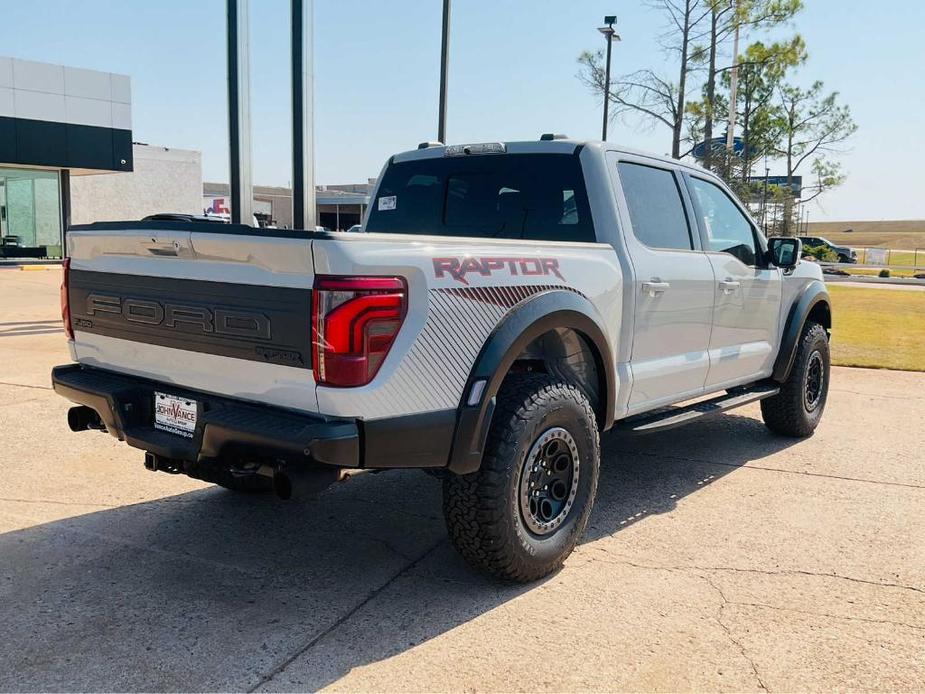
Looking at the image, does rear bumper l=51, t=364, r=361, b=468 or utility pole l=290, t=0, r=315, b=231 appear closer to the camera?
rear bumper l=51, t=364, r=361, b=468

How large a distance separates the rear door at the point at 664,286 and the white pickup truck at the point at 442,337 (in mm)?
17

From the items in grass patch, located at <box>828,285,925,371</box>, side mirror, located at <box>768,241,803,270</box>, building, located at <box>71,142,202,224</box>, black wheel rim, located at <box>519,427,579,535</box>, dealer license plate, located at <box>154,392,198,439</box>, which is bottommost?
grass patch, located at <box>828,285,925,371</box>

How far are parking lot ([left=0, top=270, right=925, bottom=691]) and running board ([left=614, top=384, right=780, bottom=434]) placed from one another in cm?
50

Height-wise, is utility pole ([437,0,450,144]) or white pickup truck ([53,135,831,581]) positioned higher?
utility pole ([437,0,450,144])

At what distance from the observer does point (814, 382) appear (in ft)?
22.3

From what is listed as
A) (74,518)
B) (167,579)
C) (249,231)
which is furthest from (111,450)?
(249,231)

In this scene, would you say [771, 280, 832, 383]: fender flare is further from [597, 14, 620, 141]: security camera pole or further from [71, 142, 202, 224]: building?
[71, 142, 202, 224]: building

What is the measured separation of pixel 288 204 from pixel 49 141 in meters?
35.3

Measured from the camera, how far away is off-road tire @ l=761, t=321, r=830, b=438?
21.0ft

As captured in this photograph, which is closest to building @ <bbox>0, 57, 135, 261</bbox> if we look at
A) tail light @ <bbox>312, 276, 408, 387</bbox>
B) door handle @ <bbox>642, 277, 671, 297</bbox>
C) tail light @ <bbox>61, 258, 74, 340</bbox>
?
tail light @ <bbox>61, 258, 74, 340</bbox>

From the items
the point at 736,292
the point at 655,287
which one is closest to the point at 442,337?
the point at 655,287

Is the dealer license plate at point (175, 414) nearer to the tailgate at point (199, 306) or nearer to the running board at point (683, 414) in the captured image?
the tailgate at point (199, 306)

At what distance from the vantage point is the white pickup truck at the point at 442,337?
305 cm

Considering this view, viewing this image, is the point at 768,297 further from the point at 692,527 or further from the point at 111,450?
the point at 111,450
